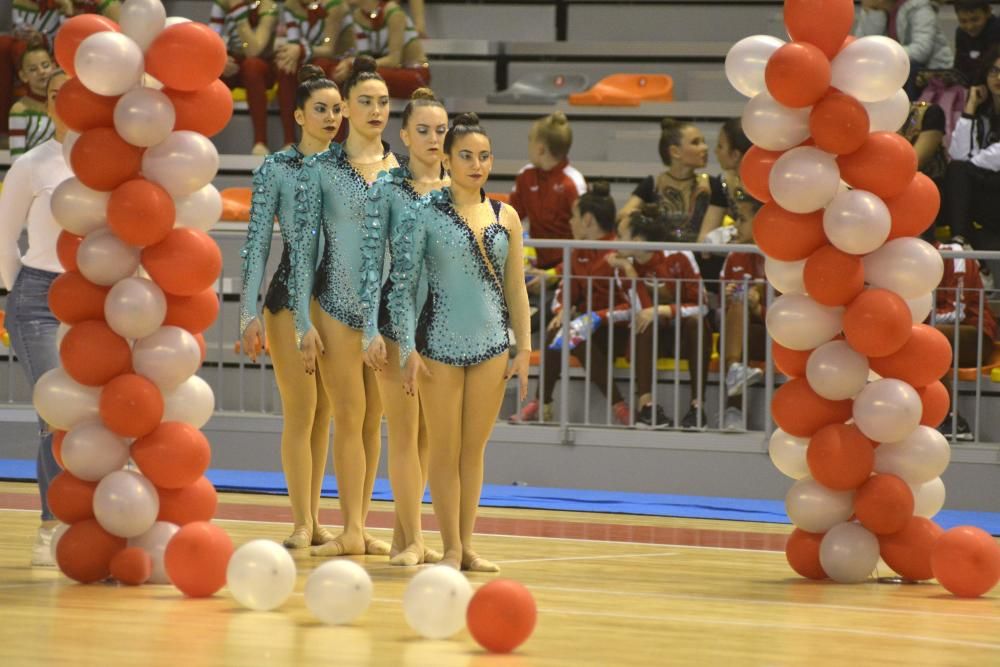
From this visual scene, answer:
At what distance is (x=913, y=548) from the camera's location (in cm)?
595

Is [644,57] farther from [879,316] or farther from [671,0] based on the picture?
[879,316]

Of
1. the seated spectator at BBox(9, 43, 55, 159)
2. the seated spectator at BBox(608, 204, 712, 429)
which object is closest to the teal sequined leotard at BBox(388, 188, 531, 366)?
the seated spectator at BBox(608, 204, 712, 429)

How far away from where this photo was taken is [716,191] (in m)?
9.53

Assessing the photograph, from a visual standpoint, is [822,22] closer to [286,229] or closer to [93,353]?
[286,229]

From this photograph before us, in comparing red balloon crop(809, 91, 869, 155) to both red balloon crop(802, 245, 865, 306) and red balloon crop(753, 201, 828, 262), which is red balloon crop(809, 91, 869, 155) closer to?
red balloon crop(753, 201, 828, 262)

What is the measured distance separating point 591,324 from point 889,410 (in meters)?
3.27

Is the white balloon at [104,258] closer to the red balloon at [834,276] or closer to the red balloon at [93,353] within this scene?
the red balloon at [93,353]

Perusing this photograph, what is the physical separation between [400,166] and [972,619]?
8.55ft

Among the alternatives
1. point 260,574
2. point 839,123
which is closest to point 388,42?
point 839,123

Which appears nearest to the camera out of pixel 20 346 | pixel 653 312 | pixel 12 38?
pixel 20 346

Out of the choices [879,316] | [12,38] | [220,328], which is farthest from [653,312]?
[12,38]

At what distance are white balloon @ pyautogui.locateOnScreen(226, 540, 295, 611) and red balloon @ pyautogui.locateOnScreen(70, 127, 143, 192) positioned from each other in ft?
4.42

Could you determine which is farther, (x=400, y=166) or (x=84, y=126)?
(x=400, y=166)

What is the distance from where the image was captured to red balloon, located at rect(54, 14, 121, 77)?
5504 mm
